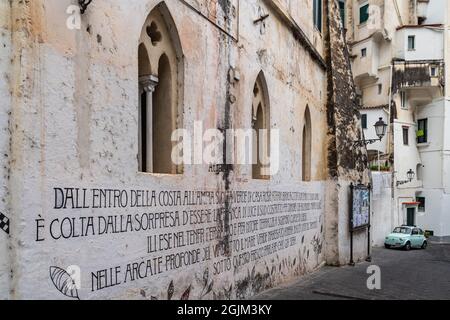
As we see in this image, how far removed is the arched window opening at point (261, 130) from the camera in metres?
10.0

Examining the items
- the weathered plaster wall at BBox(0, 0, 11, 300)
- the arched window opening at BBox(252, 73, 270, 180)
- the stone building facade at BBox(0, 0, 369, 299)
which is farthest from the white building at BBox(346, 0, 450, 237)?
the weathered plaster wall at BBox(0, 0, 11, 300)

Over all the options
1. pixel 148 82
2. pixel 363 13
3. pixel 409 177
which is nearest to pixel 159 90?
pixel 148 82

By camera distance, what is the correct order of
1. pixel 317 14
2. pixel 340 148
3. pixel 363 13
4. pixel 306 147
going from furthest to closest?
pixel 363 13 < pixel 317 14 < pixel 340 148 < pixel 306 147

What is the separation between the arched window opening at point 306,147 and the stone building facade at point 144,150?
1.26m

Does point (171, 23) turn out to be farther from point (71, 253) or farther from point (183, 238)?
point (71, 253)

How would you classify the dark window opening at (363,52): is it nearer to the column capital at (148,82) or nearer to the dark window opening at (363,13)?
the dark window opening at (363,13)

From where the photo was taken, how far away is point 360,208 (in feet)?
55.3

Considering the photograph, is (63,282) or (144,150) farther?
(144,150)

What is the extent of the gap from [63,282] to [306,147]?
10172 mm

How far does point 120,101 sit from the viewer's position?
5.42 m

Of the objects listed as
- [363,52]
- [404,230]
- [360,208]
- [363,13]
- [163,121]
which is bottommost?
[404,230]

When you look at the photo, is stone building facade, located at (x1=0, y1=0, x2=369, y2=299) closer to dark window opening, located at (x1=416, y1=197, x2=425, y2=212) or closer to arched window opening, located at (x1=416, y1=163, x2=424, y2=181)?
dark window opening, located at (x1=416, y1=197, x2=425, y2=212)

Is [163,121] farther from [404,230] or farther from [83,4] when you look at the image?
[404,230]
